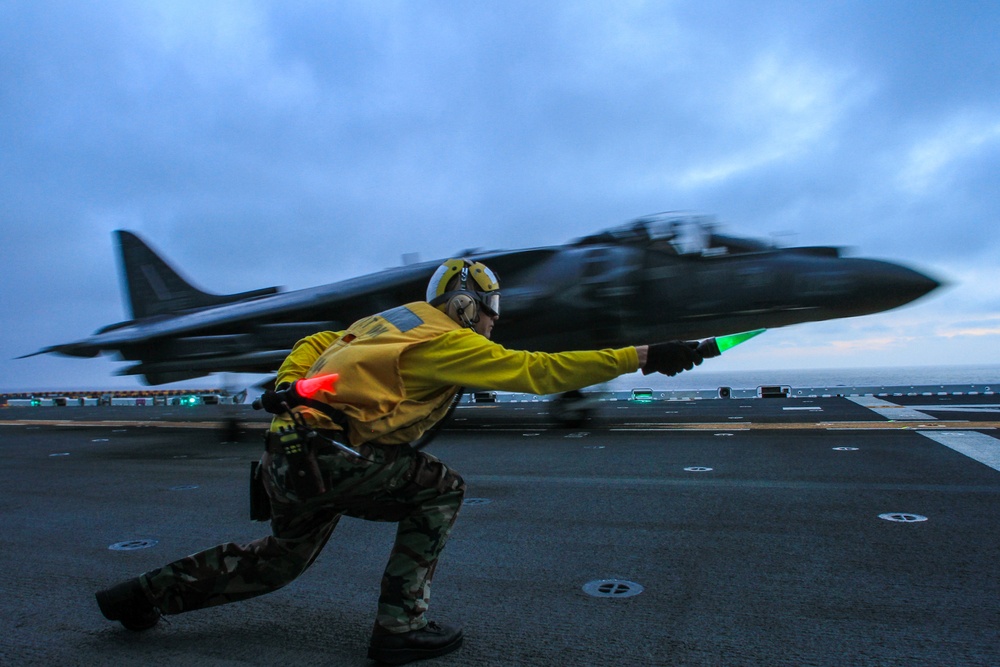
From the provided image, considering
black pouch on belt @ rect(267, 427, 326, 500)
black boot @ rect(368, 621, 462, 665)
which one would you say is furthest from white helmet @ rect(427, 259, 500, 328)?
black boot @ rect(368, 621, 462, 665)

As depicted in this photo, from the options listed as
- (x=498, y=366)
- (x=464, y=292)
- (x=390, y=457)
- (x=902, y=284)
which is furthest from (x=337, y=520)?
(x=902, y=284)

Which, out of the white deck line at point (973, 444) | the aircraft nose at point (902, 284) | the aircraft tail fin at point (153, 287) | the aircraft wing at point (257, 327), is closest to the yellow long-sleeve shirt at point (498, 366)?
the white deck line at point (973, 444)

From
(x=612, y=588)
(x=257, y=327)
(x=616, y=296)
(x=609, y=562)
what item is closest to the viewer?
(x=612, y=588)

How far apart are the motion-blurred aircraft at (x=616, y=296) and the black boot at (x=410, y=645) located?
9290 millimetres

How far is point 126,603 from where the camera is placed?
2955mm

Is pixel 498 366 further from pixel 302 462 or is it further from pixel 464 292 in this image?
pixel 302 462

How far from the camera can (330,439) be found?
2635mm

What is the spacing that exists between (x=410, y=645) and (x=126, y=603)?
1349 mm

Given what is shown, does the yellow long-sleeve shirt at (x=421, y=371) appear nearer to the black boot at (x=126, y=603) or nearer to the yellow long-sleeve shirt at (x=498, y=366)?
the yellow long-sleeve shirt at (x=498, y=366)

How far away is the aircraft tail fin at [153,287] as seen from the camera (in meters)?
19.5

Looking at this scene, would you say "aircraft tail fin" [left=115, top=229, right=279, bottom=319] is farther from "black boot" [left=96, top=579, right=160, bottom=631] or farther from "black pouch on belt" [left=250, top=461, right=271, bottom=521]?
"black pouch on belt" [left=250, top=461, right=271, bottom=521]

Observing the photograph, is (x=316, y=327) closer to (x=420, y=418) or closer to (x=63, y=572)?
(x=63, y=572)

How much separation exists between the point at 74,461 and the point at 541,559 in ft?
30.9

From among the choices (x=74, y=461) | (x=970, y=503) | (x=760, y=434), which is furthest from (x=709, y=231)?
(x=74, y=461)
